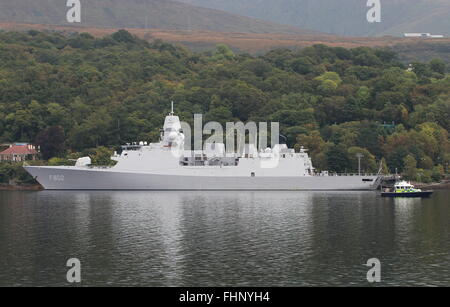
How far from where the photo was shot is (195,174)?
90.2 metres

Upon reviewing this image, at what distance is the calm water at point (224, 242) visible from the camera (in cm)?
3706

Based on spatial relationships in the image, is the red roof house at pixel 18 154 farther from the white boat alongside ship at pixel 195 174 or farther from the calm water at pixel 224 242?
the calm water at pixel 224 242

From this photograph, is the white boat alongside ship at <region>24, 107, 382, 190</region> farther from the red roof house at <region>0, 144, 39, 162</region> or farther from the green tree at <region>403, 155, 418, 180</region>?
the red roof house at <region>0, 144, 39, 162</region>

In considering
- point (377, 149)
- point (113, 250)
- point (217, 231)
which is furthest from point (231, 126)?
point (113, 250)

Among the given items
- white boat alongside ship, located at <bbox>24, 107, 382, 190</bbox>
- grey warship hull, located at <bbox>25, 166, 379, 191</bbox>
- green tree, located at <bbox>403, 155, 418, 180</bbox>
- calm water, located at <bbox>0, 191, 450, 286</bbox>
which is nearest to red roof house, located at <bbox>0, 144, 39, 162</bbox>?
white boat alongside ship, located at <bbox>24, 107, 382, 190</bbox>

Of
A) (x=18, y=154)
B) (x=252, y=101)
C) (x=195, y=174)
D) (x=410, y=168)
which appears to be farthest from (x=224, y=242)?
(x=252, y=101)

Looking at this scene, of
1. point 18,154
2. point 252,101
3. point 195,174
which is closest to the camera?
point 195,174

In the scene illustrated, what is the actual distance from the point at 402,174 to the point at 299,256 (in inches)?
2585

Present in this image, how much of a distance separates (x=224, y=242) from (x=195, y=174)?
4388 cm

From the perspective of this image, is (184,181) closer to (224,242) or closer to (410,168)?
(410,168)

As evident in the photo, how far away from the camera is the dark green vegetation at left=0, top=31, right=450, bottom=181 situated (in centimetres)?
11319

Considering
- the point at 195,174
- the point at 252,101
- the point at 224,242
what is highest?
the point at 252,101

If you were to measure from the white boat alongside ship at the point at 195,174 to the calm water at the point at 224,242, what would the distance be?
51.9ft
